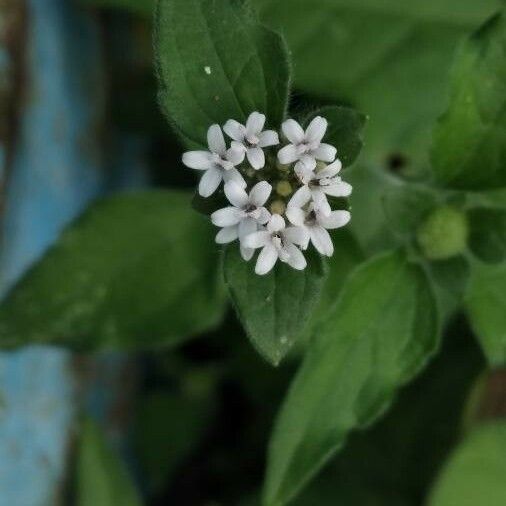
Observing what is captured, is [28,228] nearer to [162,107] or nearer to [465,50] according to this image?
[162,107]

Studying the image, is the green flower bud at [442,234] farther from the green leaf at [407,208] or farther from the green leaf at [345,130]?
the green leaf at [345,130]

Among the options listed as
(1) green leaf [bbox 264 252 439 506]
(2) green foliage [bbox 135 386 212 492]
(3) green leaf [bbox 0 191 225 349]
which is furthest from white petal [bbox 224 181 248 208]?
(2) green foliage [bbox 135 386 212 492]

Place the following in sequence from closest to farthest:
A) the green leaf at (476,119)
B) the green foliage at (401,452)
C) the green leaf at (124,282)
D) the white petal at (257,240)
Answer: the white petal at (257,240) → the green leaf at (476,119) → the green leaf at (124,282) → the green foliage at (401,452)

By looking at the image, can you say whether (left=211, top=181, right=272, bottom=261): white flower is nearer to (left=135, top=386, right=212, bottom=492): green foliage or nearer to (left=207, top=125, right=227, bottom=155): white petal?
(left=207, top=125, right=227, bottom=155): white petal

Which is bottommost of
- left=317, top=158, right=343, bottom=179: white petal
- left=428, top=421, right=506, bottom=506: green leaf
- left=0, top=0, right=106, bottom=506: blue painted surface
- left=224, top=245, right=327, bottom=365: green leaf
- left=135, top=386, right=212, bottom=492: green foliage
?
left=135, top=386, right=212, bottom=492: green foliage

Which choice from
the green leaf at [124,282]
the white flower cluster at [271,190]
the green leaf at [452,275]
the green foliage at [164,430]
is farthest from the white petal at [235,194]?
the green foliage at [164,430]
